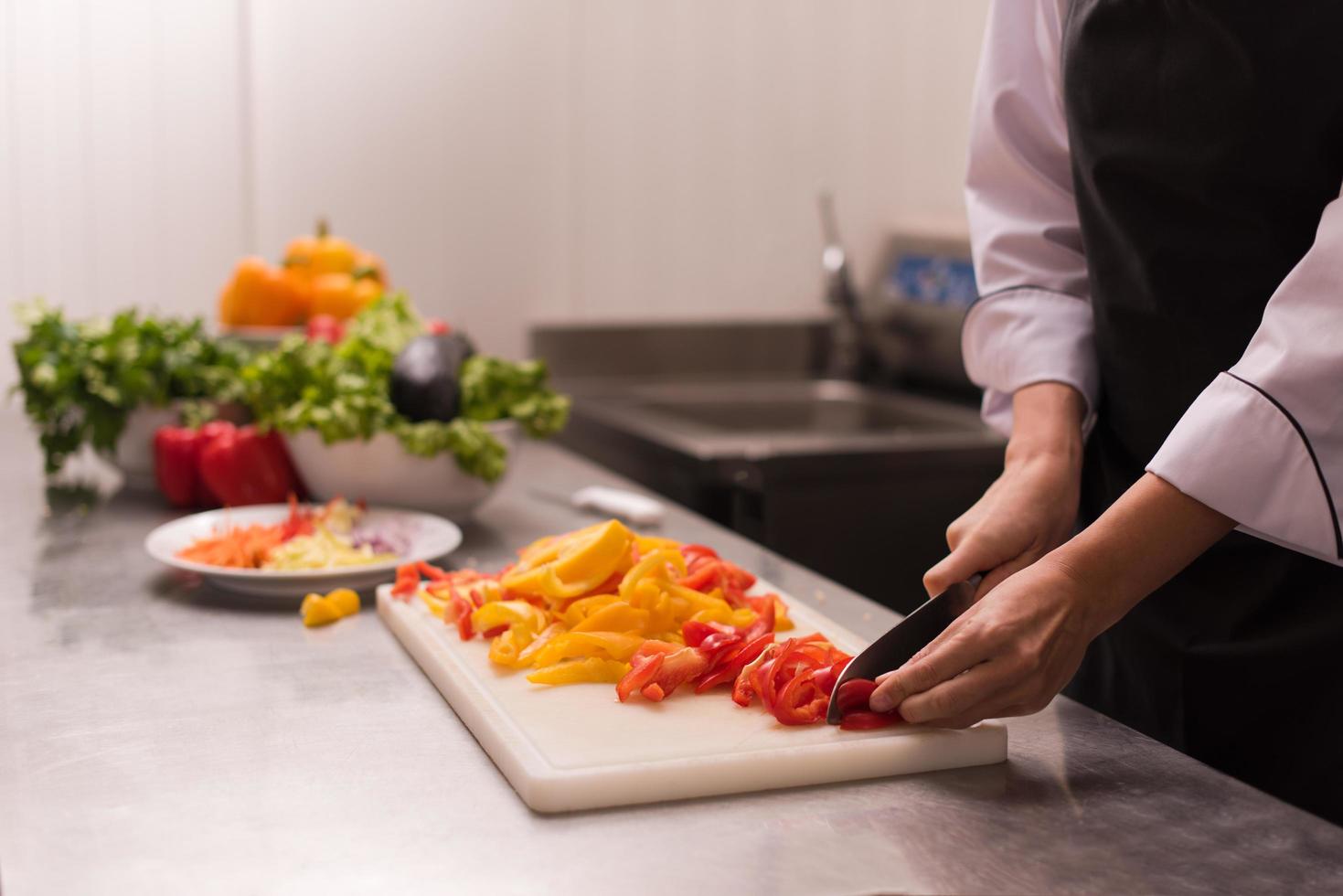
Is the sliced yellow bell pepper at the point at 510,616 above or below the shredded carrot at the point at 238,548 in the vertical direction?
above

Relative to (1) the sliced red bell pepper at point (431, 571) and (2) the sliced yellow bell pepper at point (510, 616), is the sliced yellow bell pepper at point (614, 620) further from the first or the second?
(1) the sliced red bell pepper at point (431, 571)

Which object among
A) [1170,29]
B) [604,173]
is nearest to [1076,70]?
[1170,29]

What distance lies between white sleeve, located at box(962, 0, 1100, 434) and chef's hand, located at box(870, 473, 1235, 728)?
35cm

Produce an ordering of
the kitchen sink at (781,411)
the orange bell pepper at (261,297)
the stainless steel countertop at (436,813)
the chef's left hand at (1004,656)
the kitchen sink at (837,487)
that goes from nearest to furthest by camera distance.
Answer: the stainless steel countertop at (436,813), the chef's left hand at (1004,656), the orange bell pepper at (261,297), the kitchen sink at (837,487), the kitchen sink at (781,411)

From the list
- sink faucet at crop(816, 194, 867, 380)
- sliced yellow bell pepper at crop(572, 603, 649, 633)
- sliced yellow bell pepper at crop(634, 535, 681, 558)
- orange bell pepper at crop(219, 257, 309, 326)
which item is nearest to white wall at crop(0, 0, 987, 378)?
sink faucet at crop(816, 194, 867, 380)

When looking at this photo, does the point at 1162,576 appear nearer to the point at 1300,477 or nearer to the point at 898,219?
the point at 1300,477

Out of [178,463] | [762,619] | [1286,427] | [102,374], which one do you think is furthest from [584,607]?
[102,374]

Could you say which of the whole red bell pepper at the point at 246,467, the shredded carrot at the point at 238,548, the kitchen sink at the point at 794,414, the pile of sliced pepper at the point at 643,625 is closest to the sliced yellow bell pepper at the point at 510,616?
the pile of sliced pepper at the point at 643,625

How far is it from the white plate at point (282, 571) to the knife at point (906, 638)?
51 centimetres

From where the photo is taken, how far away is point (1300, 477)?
2.95 feet

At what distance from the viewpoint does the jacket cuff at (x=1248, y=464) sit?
0.89m

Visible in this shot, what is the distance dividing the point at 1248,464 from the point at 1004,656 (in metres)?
0.21

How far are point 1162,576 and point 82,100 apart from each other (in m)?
2.13

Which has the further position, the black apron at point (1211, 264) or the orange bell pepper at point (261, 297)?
the orange bell pepper at point (261, 297)
